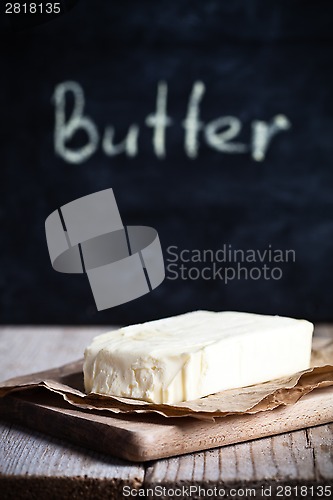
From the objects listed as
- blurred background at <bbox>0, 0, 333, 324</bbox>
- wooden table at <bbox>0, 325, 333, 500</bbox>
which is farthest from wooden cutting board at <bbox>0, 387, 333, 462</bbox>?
blurred background at <bbox>0, 0, 333, 324</bbox>

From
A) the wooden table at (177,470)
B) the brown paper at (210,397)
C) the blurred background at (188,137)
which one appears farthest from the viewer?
the blurred background at (188,137)

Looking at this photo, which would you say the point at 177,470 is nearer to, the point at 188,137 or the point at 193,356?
the point at 193,356

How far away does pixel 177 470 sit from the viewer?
1.04 metres

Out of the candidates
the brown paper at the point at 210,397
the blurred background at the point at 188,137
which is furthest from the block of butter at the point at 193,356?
the blurred background at the point at 188,137

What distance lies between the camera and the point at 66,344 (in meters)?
2.02

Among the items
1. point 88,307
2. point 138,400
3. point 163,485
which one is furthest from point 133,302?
point 163,485

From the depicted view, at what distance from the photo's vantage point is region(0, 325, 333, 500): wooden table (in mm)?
987

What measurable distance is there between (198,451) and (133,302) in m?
1.43

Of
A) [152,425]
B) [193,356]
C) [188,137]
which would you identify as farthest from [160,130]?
[152,425]

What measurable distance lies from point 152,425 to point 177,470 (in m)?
0.09

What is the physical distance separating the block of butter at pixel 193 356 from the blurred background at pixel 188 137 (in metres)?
1.10

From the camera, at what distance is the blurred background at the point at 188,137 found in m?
2.41

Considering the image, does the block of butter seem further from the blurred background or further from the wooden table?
the blurred background

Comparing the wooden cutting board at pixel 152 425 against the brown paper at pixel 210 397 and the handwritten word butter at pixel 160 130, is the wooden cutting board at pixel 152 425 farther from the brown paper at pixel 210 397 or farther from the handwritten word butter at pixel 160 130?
the handwritten word butter at pixel 160 130
